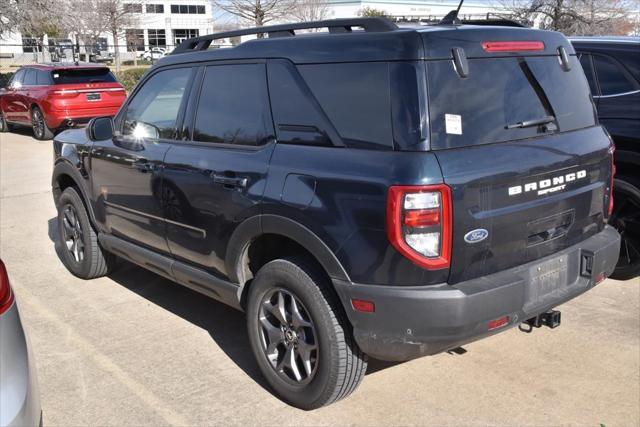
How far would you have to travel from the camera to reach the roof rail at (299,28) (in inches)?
123

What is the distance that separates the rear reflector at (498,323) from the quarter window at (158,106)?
2.37 meters

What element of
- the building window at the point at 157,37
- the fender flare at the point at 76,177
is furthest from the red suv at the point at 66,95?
the building window at the point at 157,37

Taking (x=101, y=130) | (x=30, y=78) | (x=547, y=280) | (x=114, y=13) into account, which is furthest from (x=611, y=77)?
(x=114, y=13)

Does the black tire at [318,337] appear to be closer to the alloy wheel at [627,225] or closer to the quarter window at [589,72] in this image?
the alloy wheel at [627,225]

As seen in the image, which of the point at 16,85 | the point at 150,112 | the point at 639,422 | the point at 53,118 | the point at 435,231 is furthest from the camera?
the point at 16,85

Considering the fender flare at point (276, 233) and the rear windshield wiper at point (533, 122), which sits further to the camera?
the rear windshield wiper at point (533, 122)

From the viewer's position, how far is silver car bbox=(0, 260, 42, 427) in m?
2.16

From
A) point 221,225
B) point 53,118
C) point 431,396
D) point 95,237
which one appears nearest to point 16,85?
point 53,118

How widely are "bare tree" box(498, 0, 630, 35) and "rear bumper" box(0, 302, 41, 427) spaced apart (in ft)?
70.9

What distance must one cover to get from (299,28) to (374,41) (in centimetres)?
79

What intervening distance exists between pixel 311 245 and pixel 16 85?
14.6 metres

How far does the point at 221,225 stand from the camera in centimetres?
369

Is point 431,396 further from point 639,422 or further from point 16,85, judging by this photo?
point 16,85

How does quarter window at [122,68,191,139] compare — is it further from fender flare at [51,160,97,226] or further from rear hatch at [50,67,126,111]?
rear hatch at [50,67,126,111]
